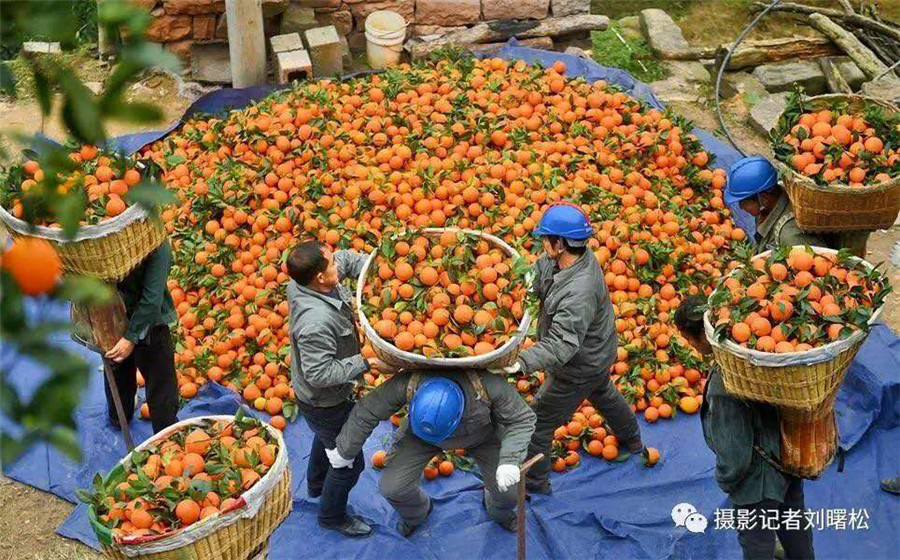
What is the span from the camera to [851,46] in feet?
28.3

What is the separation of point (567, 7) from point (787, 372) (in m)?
5.45

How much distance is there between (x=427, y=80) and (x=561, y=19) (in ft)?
6.40

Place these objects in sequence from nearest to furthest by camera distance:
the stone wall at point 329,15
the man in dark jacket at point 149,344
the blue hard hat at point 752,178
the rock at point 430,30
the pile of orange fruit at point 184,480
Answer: the pile of orange fruit at point 184,480, the man in dark jacket at point 149,344, the blue hard hat at point 752,178, the stone wall at point 329,15, the rock at point 430,30

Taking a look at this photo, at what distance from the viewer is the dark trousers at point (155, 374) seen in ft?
15.6

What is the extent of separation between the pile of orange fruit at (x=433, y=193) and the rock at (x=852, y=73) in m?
2.42

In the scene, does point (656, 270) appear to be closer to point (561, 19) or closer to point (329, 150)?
point (329, 150)

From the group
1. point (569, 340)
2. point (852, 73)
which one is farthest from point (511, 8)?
point (569, 340)

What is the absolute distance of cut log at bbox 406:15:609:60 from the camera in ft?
26.0

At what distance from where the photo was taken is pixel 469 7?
26.7ft

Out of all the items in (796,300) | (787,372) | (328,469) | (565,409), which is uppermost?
(796,300)

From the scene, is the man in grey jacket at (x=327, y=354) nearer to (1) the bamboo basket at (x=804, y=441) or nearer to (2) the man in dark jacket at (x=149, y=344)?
(2) the man in dark jacket at (x=149, y=344)

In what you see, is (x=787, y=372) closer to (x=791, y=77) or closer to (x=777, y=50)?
(x=791, y=77)

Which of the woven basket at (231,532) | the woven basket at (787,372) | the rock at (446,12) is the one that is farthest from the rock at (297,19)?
the woven basket at (787,372)

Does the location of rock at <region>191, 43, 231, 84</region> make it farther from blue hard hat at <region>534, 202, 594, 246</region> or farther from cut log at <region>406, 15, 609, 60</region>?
blue hard hat at <region>534, 202, 594, 246</region>
